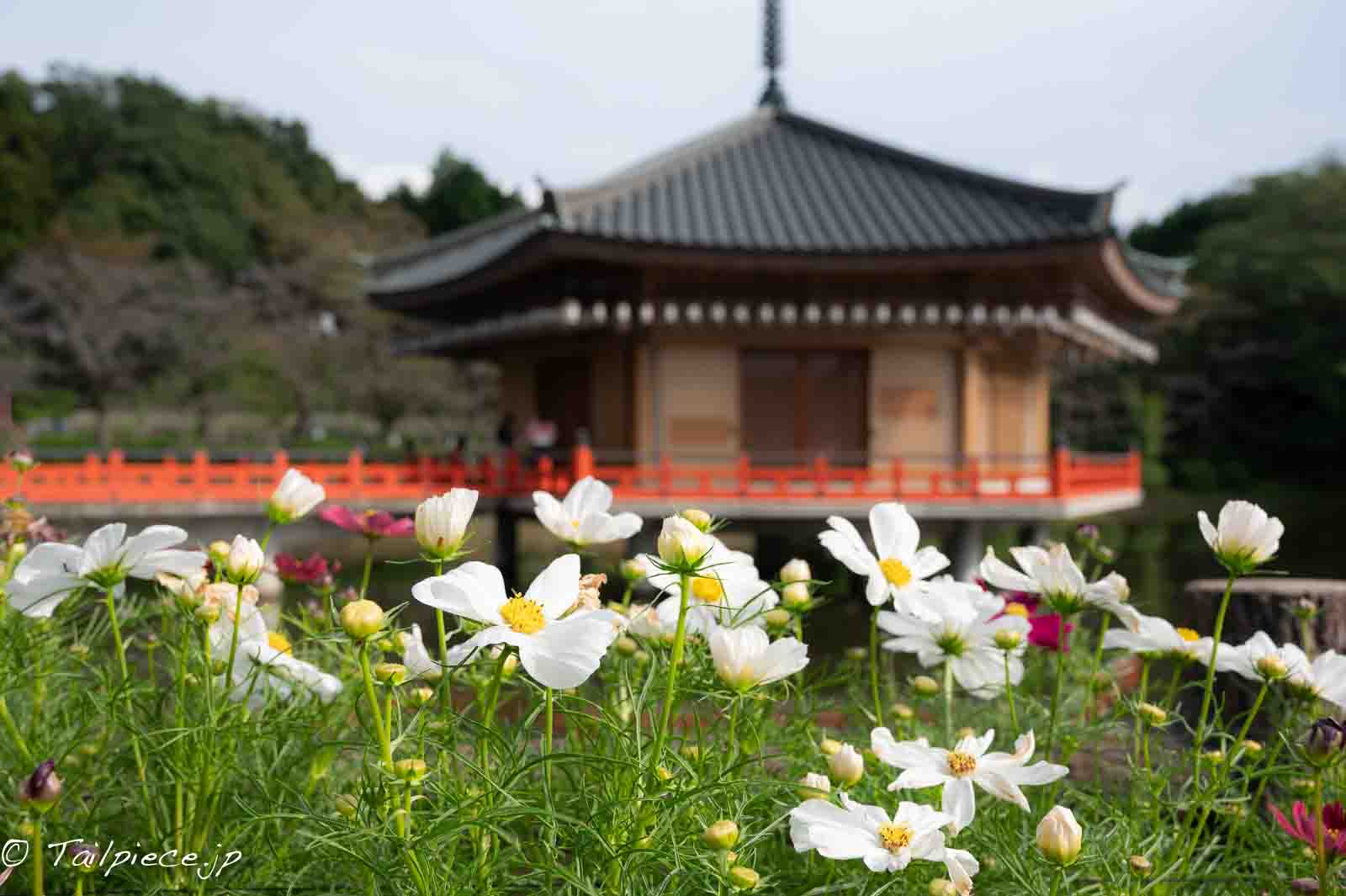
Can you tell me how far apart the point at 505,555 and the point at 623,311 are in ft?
11.6

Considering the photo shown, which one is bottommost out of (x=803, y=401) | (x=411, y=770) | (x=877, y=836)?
(x=877, y=836)

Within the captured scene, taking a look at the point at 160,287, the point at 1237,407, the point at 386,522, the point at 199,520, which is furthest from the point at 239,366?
the point at 1237,407

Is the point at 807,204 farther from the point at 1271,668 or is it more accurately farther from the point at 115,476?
the point at 1271,668

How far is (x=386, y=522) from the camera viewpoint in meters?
1.77

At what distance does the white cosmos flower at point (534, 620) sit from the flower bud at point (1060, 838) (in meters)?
0.50

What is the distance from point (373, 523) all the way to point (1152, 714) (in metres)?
1.30

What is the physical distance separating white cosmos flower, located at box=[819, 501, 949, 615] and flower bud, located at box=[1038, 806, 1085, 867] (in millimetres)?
364

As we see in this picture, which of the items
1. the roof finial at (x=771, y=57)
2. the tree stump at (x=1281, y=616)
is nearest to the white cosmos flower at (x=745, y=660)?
the tree stump at (x=1281, y=616)

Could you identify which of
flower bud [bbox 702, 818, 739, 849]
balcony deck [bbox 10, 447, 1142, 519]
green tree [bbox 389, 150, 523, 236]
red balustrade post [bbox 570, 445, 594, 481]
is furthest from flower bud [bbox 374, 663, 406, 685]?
green tree [bbox 389, 150, 523, 236]

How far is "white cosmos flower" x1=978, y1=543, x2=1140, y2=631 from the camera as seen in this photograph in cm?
134

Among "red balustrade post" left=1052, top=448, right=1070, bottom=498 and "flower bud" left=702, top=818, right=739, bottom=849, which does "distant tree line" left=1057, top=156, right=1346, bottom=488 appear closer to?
"red balustrade post" left=1052, top=448, right=1070, bottom=498

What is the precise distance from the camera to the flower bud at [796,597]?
1.37 meters

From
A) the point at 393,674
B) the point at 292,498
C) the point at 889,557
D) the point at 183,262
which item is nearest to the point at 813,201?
the point at 889,557

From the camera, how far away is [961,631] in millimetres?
1502
